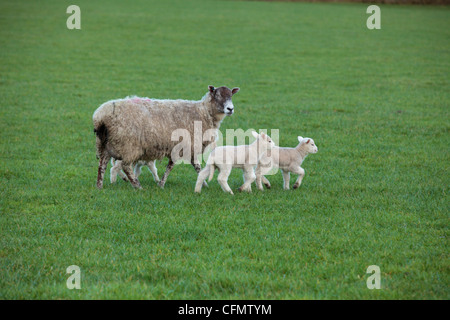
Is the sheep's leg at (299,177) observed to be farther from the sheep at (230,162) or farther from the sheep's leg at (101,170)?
the sheep's leg at (101,170)

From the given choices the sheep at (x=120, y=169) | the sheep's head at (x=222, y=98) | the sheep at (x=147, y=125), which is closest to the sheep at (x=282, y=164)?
the sheep at (x=147, y=125)

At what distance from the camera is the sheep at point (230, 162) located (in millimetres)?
8375

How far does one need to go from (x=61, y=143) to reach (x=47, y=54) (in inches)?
562

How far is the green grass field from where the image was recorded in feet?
18.4

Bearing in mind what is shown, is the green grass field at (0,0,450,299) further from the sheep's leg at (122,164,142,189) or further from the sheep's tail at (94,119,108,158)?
the sheep's tail at (94,119,108,158)

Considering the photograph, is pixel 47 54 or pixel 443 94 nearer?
pixel 443 94

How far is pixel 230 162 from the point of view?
8.38 metres

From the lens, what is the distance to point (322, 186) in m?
9.16

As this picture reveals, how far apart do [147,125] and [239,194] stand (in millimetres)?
1950

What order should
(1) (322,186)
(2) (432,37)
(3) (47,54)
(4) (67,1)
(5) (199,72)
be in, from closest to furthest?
(1) (322,186), (5) (199,72), (3) (47,54), (2) (432,37), (4) (67,1)

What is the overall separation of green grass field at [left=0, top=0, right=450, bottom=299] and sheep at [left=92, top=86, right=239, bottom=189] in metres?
0.56
